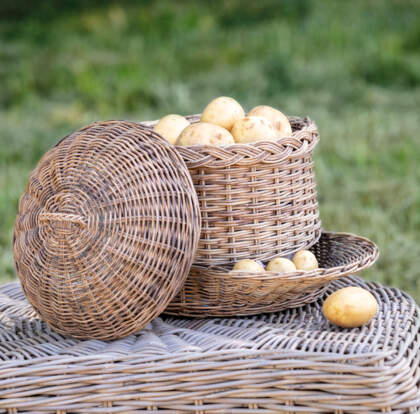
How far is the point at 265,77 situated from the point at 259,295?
4.97 metres

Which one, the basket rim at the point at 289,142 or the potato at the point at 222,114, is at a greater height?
the potato at the point at 222,114

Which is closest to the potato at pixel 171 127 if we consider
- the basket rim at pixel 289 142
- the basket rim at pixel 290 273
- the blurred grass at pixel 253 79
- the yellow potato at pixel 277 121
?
the basket rim at pixel 289 142

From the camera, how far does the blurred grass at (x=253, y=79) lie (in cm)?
370

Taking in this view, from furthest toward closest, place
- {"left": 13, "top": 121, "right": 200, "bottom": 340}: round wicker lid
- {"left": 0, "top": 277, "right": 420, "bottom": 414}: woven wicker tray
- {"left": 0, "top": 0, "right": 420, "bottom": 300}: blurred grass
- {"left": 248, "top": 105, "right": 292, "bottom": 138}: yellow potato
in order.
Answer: {"left": 0, "top": 0, "right": 420, "bottom": 300}: blurred grass < {"left": 248, "top": 105, "right": 292, "bottom": 138}: yellow potato < {"left": 13, "top": 121, "right": 200, "bottom": 340}: round wicker lid < {"left": 0, "top": 277, "right": 420, "bottom": 414}: woven wicker tray

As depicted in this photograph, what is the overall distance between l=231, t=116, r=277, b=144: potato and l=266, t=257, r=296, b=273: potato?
0.32m

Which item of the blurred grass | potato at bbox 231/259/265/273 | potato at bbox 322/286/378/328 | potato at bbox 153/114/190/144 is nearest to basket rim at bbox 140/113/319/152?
potato at bbox 153/114/190/144

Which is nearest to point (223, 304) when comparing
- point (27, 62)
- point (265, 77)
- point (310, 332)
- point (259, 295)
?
point (259, 295)

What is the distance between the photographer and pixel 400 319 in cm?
165

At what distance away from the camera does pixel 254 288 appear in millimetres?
1591

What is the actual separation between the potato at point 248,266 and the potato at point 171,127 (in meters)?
0.40

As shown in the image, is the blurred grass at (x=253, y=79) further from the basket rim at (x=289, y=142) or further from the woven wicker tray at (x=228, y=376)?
the woven wicker tray at (x=228, y=376)

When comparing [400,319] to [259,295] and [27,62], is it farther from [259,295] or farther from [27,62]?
[27,62]

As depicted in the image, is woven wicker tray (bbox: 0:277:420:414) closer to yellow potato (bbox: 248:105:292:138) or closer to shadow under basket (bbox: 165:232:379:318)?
shadow under basket (bbox: 165:232:379:318)

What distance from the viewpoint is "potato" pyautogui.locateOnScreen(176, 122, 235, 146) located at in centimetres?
165
